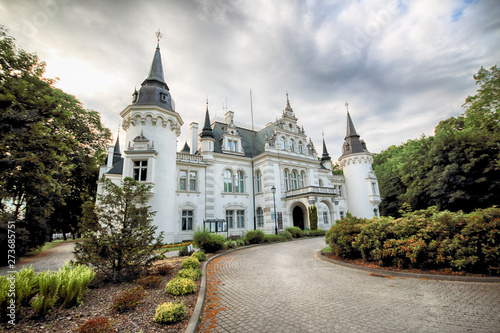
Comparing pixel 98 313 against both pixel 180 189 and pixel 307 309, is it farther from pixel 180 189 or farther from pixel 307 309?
pixel 180 189

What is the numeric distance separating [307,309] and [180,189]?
19571mm

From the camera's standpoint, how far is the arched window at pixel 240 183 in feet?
87.6

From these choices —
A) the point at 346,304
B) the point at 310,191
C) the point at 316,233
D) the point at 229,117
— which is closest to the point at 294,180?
the point at 310,191

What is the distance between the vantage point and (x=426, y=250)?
8.13m

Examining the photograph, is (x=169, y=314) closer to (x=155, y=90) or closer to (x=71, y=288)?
(x=71, y=288)

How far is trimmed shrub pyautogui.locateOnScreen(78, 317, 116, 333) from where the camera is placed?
388 cm

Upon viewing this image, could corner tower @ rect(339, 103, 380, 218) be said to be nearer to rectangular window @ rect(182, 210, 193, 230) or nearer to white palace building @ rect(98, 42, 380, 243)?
white palace building @ rect(98, 42, 380, 243)

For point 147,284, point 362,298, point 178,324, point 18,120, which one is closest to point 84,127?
point 18,120

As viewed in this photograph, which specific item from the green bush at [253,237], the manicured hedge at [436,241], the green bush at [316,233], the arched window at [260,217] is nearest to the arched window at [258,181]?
the arched window at [260,217]

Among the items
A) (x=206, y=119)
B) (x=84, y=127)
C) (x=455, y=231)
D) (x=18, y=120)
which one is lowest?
(x=455, y=231)

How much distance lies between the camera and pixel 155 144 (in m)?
20.1

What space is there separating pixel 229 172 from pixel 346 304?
21844 mm

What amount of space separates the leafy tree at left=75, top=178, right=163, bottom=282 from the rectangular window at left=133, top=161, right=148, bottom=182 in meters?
11.8

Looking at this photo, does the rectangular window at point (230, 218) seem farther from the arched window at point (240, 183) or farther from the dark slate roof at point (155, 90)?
the dark slate roof at point (155, 90)
